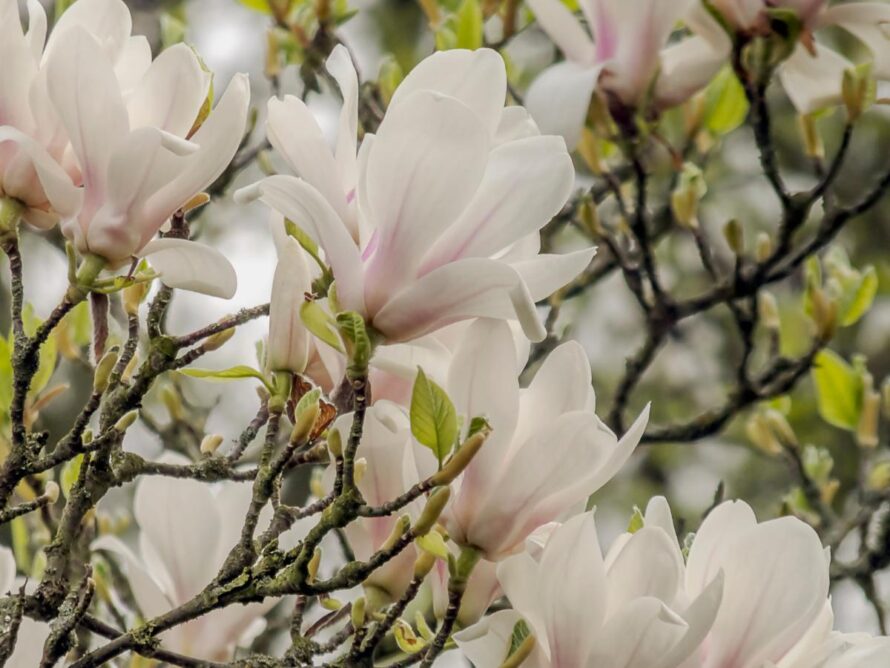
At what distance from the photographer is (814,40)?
1387 millimetres

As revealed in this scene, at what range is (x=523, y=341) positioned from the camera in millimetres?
792

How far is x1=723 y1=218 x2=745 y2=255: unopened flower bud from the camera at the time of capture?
4.85 ft

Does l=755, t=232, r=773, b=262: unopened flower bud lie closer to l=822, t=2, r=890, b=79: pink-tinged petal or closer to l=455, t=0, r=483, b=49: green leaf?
l=822, t=2, r=890, b=79: pink-tinged petal

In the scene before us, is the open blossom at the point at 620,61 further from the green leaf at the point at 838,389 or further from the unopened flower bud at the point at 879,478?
the unopened flower bud at the point at 879,478

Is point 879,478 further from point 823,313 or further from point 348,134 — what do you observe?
point 348,134

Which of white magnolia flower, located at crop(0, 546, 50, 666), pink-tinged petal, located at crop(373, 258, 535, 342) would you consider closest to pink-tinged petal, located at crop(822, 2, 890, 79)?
pink-tinged petal, located at crop(373, 258, 535, 342)

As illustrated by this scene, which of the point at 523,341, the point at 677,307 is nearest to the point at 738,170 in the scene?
the point at 677,307

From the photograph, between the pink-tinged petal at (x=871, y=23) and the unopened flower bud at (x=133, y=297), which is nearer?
the unopened flower bud at (x=133, y=297)

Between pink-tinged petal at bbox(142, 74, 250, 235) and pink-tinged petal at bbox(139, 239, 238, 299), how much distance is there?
14mm

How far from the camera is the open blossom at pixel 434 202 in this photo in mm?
708

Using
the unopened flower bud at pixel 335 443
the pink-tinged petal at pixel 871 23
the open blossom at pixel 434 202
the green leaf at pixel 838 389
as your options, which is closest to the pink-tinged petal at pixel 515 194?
the open blossom at pixel 434 202

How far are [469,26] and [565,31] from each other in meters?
0.25

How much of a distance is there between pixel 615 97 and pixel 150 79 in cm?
67

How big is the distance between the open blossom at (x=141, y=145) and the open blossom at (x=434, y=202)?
0.14ft
